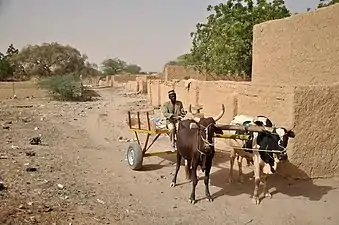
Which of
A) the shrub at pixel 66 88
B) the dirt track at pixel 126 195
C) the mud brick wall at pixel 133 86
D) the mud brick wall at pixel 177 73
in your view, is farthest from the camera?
the mud brick wall at pixel 133 86

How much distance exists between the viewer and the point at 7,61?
2425 inches

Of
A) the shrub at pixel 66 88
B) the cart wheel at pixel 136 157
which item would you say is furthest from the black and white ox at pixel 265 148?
the shrub at pixel 66 88

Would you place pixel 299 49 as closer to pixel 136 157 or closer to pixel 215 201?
pixel 136 157

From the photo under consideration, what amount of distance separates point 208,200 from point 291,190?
169 centimetres

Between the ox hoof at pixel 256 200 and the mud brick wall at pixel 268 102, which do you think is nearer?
the ox hoof at pixel 256 200

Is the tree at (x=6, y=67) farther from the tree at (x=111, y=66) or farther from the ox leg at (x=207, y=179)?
the ox leg at (x=207, y=179)

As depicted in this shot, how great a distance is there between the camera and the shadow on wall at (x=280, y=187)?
798cm

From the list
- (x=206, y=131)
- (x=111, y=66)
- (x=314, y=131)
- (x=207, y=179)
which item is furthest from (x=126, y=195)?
(x=111, y=66)

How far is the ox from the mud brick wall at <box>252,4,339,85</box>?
3.28 m

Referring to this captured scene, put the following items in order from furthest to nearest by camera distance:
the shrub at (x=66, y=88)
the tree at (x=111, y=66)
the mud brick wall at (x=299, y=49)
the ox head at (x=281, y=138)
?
the tree at (x=111, y=66) → the shrub at (x=66, y=88) → the mud brick wall at (x=299, y=49) → the ox head at (x=281, y=138)

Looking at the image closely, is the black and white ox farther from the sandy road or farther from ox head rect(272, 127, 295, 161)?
the sandy road

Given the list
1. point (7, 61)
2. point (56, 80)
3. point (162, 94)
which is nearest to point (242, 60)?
point (162, 94)

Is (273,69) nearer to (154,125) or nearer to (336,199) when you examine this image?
(154,125)

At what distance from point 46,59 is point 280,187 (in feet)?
202
